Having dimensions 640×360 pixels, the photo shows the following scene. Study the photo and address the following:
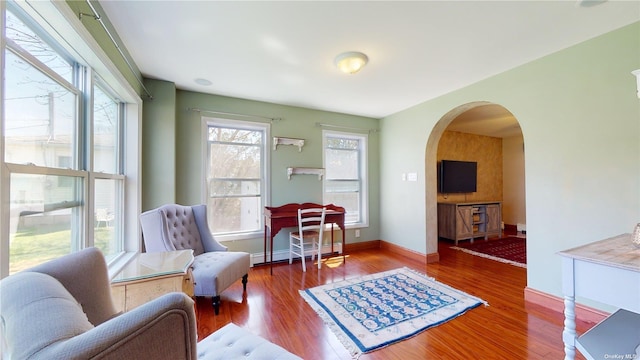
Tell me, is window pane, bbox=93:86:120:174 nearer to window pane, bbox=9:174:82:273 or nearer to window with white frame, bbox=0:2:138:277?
window with white frame, bbox=0:2:138:277

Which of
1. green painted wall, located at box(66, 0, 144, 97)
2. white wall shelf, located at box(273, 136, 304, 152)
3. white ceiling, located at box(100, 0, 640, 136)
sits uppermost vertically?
white ceiling, located at box(100, 0, 640, 136)

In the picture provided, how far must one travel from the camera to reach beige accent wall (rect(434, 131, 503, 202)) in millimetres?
5523

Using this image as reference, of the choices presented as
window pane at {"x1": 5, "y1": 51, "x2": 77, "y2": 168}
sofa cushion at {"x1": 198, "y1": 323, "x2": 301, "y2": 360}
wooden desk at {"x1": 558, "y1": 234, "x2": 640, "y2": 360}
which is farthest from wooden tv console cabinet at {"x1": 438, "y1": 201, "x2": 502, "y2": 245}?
window pane at {"x1": 5, "y1": 51, "x2": 77, "y2": 168}

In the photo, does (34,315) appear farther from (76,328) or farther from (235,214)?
(235,214)

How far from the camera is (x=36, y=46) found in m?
1.36

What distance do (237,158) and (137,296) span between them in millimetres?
2461

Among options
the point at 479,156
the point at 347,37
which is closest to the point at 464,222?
the point at 479,156

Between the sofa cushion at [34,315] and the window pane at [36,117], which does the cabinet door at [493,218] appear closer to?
the sofa cushion at [34,315]

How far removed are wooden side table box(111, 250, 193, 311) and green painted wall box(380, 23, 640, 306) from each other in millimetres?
3257

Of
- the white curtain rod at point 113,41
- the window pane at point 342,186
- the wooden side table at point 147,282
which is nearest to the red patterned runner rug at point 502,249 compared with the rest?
the window pane at point 342,186

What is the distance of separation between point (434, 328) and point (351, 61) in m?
2.50

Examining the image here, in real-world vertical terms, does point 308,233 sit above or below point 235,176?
below

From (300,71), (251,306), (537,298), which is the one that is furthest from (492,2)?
(251,306)

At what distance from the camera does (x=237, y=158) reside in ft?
12.3
